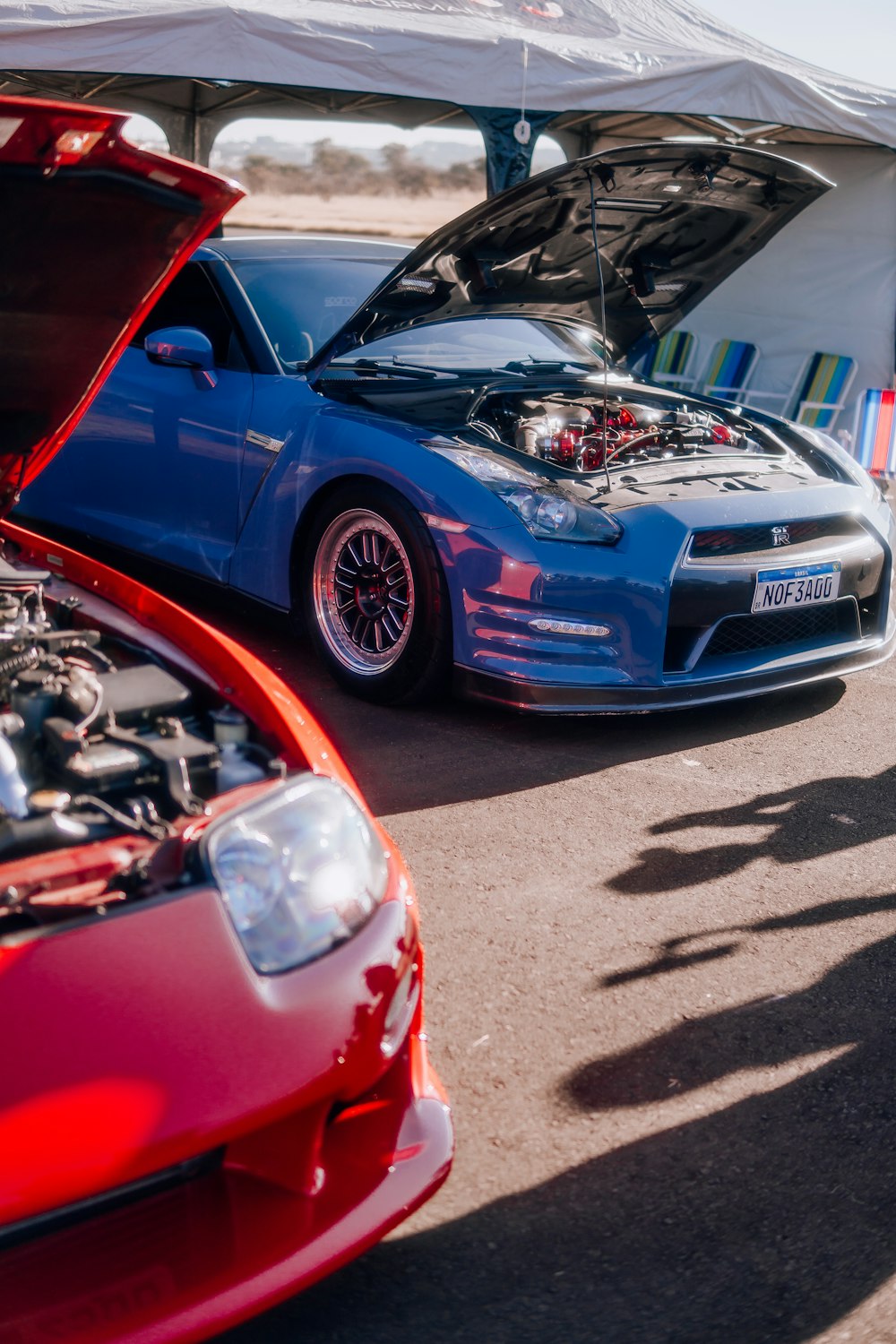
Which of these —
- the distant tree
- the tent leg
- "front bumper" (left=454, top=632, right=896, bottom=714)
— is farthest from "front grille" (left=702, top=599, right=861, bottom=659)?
the distant tree

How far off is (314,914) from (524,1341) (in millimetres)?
645

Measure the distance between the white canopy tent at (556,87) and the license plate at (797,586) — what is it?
4.80 m

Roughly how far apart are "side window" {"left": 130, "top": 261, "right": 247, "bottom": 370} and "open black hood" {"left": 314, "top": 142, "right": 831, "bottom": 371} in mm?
463

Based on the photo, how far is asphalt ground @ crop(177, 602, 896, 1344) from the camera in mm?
1865

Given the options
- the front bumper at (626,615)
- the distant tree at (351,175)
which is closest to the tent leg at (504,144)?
the front bumper at (626,615)

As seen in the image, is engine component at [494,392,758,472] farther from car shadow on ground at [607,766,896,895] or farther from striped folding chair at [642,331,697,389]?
striped folding chair at [642,331,697,389]

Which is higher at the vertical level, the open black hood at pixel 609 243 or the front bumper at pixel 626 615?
the open black hood at pixel 609 243

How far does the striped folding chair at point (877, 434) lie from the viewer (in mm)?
9625

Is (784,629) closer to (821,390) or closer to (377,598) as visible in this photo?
(377,598)

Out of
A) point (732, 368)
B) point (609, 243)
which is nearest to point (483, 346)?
point (609, 243)

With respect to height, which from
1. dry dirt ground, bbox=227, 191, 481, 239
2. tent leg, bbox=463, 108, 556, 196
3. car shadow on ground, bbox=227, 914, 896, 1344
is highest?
dry dirt ground, bbox=227, 191, 481, 239

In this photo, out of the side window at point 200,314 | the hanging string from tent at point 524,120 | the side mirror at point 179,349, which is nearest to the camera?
the side mirror at point 179,349

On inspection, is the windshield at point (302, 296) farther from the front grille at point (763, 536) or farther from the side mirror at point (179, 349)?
the front grille at point (763, 536)

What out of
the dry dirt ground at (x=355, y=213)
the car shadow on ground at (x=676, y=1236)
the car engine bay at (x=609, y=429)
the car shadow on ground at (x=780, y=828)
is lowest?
the car shadow on ground at (x=676, y=1236)
